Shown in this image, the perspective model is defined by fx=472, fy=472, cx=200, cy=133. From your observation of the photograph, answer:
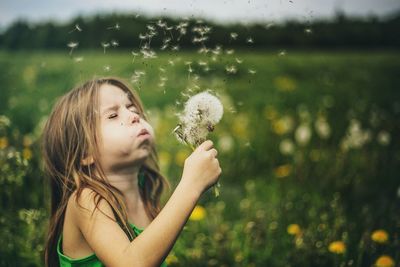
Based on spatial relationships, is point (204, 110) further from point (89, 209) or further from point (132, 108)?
point (89, 209)

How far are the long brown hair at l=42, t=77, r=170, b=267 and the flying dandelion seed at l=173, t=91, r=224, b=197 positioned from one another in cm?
42

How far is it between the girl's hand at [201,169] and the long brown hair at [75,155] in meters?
0.34

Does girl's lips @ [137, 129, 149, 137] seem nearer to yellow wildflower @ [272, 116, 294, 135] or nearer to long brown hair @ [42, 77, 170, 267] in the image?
long brown hair @ [42, 77, 170, 267]

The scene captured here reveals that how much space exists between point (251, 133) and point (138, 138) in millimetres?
2895

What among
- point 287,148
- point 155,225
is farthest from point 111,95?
point 287,148

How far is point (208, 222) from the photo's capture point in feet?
9.39

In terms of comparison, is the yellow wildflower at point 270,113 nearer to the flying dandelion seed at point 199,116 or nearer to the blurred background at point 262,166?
the blurred background at point 262,166

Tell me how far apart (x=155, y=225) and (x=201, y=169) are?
26cm

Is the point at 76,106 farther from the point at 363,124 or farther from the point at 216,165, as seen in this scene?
the point at 363,124

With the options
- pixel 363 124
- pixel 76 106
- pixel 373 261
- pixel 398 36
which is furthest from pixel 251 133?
pixel 398 36

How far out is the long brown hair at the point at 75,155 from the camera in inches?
76.4

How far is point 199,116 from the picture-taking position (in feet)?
5.68

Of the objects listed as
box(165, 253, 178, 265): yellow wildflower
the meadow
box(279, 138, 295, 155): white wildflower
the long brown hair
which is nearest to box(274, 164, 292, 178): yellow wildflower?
the meadow

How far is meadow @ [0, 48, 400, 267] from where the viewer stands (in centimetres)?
248
